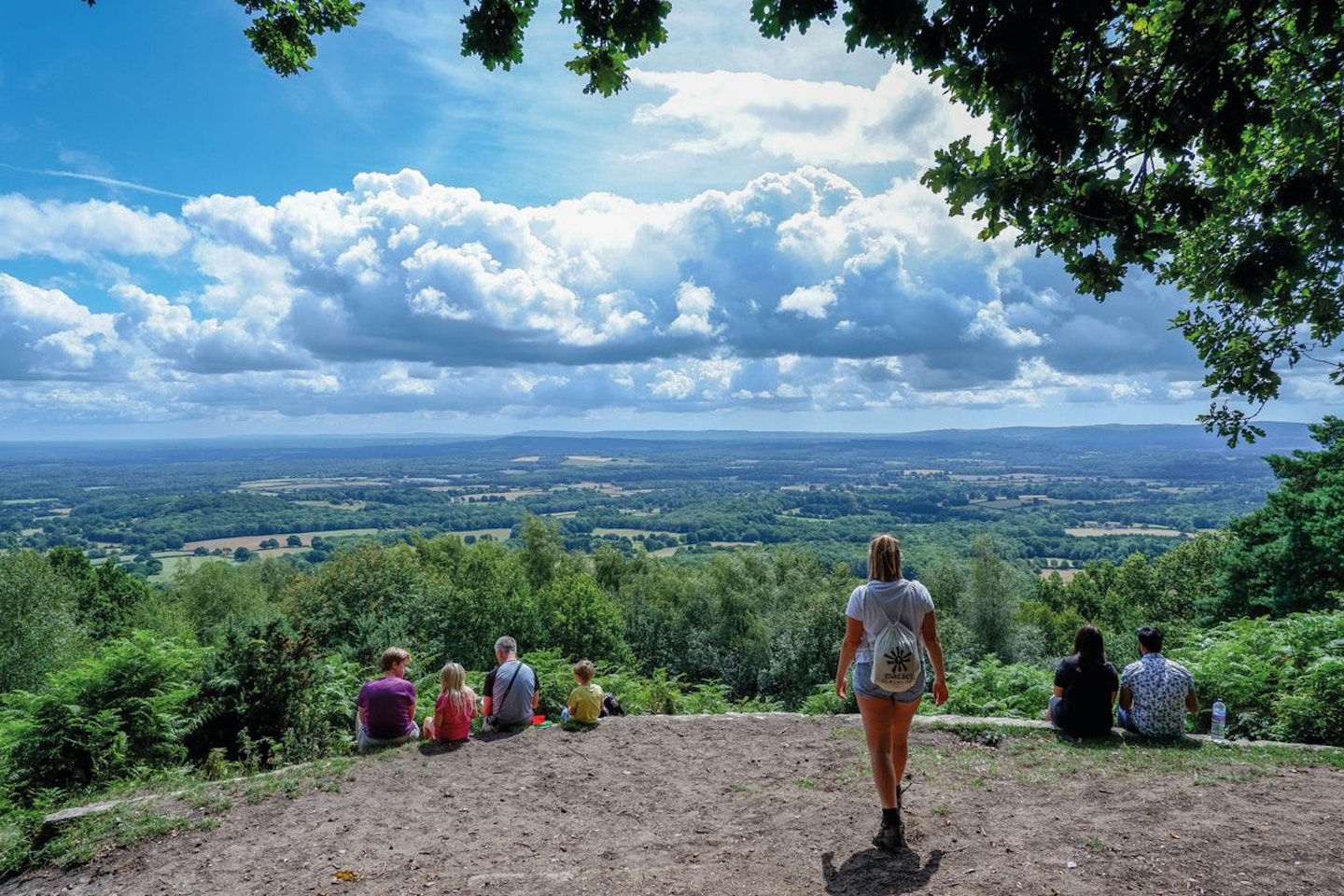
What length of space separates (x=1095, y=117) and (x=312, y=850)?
7164 mm

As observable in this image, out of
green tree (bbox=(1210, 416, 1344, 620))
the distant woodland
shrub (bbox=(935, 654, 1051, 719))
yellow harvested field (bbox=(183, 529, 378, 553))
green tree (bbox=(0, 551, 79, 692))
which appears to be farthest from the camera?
yellow harvested field (bbox=(183, 529, 378, 553))

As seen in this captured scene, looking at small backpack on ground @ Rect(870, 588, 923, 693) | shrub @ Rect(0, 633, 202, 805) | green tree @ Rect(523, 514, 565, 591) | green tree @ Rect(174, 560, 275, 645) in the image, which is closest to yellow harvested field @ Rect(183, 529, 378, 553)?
green tree @ Rect(174, 560, 275, 645)

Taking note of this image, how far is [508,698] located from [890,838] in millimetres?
4976

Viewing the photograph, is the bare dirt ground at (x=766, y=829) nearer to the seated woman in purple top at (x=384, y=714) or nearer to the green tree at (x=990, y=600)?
the seated woman in purple top at (x=384, y=714)

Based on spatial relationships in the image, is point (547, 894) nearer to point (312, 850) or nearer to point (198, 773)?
point (312, 850)

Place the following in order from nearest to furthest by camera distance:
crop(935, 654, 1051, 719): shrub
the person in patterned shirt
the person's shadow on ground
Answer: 1. the person's shadow on ground
2. the person in patterned shirt
3. crop(935, 654, 1051, 719): shrub

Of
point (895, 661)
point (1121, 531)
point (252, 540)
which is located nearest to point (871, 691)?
point (895, 661)

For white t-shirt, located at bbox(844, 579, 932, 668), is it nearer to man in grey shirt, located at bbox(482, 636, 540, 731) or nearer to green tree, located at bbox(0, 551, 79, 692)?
man in grey shirt, located at bbox(482, 636, 540, 731)

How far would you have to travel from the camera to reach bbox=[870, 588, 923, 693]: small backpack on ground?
463cm

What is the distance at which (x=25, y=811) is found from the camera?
256 inches

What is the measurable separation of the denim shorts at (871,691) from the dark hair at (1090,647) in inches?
134

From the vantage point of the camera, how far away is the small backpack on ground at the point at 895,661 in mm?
4629

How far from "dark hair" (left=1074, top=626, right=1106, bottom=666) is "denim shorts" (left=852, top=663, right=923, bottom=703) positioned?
11.2 ft

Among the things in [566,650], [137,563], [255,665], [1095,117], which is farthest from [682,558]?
[1095,117]
